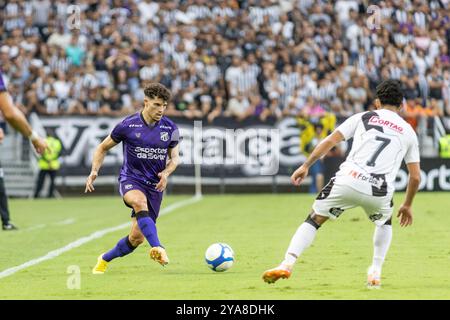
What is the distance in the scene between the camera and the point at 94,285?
34.8ft

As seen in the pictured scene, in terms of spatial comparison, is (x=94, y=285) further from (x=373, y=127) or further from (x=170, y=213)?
(x=170, y=213)

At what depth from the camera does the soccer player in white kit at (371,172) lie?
9789 mm

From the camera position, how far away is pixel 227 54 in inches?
1184

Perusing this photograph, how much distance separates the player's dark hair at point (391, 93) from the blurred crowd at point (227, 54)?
18.3 metres

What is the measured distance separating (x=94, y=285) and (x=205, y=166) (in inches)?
688

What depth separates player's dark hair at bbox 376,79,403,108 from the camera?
9.95 m

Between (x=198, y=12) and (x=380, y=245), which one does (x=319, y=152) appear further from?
(x=198, y=12)

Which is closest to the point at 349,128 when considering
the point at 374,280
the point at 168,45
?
the point at 374,280

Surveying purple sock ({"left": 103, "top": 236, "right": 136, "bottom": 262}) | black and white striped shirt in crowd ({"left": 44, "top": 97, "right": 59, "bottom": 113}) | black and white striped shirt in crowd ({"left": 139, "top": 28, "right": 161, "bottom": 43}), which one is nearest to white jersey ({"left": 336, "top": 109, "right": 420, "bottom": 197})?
purple sock ({"left": 103, "top": 236, "right": 136, "bottom": 262})

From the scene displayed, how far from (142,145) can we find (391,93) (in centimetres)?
330

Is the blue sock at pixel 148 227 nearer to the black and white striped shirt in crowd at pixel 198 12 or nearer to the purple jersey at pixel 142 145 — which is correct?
the purple jersey at pixel 142 145

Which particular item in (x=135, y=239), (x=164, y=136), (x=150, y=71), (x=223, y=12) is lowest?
(x=150, y=71)

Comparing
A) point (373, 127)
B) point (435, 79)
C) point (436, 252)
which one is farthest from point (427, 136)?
point (373, 127)

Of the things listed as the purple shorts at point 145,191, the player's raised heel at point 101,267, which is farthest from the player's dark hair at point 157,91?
the player's raised heel at point 101,267
